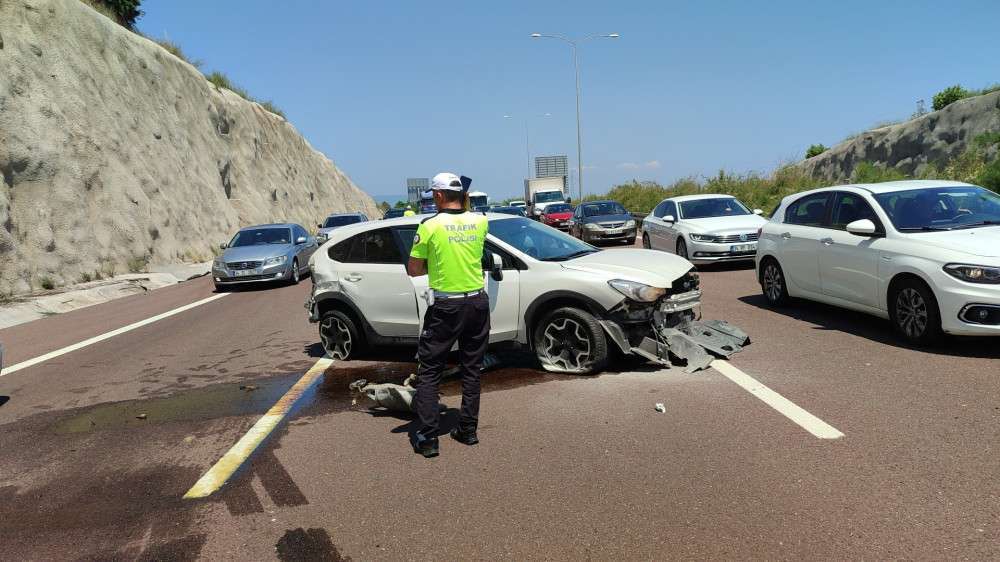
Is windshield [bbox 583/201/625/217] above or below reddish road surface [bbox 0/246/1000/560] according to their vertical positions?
above

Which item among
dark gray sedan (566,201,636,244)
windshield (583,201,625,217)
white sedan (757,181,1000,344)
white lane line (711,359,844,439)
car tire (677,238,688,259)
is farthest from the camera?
windshield (583,201,625,217)

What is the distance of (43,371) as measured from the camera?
8758 mm

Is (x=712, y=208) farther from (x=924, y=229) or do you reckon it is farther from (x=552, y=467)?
(x=552, y=467)

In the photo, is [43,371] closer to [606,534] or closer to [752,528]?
[606,534]

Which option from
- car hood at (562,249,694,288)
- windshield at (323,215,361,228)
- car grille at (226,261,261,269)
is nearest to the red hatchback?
windshield at (323,215,361,228)

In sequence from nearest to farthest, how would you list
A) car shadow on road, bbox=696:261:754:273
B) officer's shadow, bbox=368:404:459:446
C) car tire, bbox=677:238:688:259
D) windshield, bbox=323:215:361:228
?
1. officer's shadow, bbox=368:404:459:446
2. car shadow on road, bbox=696:261:754:273
3. car tire, bbox=677:238:688:259
4. windshield, bbox=323:215:361:228

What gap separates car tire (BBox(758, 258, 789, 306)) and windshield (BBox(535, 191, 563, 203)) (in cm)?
3780

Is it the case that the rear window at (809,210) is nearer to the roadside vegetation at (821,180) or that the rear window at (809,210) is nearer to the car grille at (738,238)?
the car grille at (738,238)

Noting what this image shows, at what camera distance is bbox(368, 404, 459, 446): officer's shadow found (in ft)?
17.6

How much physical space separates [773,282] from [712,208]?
6606mm

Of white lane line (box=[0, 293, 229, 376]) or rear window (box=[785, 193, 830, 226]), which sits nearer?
rear window (box=[785, 193, 830, 226])

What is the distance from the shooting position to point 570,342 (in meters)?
6.59

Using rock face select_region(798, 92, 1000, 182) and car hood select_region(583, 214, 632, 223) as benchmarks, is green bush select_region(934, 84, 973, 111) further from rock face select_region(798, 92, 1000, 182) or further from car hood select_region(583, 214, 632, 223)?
car hood select_region(583, 214, 632, 223)

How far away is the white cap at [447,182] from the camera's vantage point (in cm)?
486
